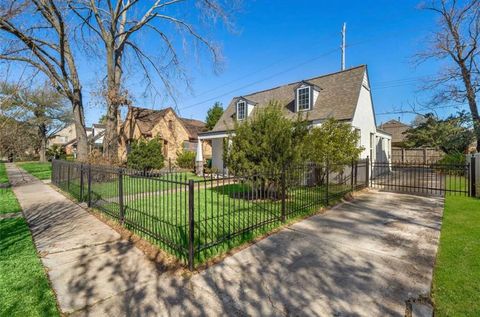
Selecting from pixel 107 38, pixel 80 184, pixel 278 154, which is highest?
pixel 107 38

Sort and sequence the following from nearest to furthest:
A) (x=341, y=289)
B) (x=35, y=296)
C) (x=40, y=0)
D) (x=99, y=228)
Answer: (x=35, y=296) < (x=341, y=289) < (x=99, y=228) < (x=40, y=0)

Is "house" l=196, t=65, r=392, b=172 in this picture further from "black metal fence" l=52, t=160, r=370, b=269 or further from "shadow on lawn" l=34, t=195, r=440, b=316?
"shadow on lawn" l=34, t=195, r=440, b=316

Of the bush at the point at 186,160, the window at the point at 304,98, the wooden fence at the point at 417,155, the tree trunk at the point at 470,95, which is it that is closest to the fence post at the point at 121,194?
the window at the point at 304,98

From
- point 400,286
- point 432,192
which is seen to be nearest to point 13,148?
point 400,286

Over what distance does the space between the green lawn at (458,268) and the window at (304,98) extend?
1002 centimetres

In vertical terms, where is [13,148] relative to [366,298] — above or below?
above

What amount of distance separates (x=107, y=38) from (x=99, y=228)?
13.7 m

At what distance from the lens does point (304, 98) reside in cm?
1542

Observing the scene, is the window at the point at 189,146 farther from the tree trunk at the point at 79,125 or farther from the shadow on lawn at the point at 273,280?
the shadow on lawn at the point at 273,280

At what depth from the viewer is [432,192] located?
10195 millimetres

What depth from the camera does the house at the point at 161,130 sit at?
82.2 feet

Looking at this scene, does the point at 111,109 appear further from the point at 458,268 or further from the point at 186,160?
the point at 458,268

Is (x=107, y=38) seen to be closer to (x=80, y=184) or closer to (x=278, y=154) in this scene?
(x=80, y=184)

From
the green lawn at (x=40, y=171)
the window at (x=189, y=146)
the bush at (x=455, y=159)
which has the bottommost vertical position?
the green lawn at (x=40, y=171)
